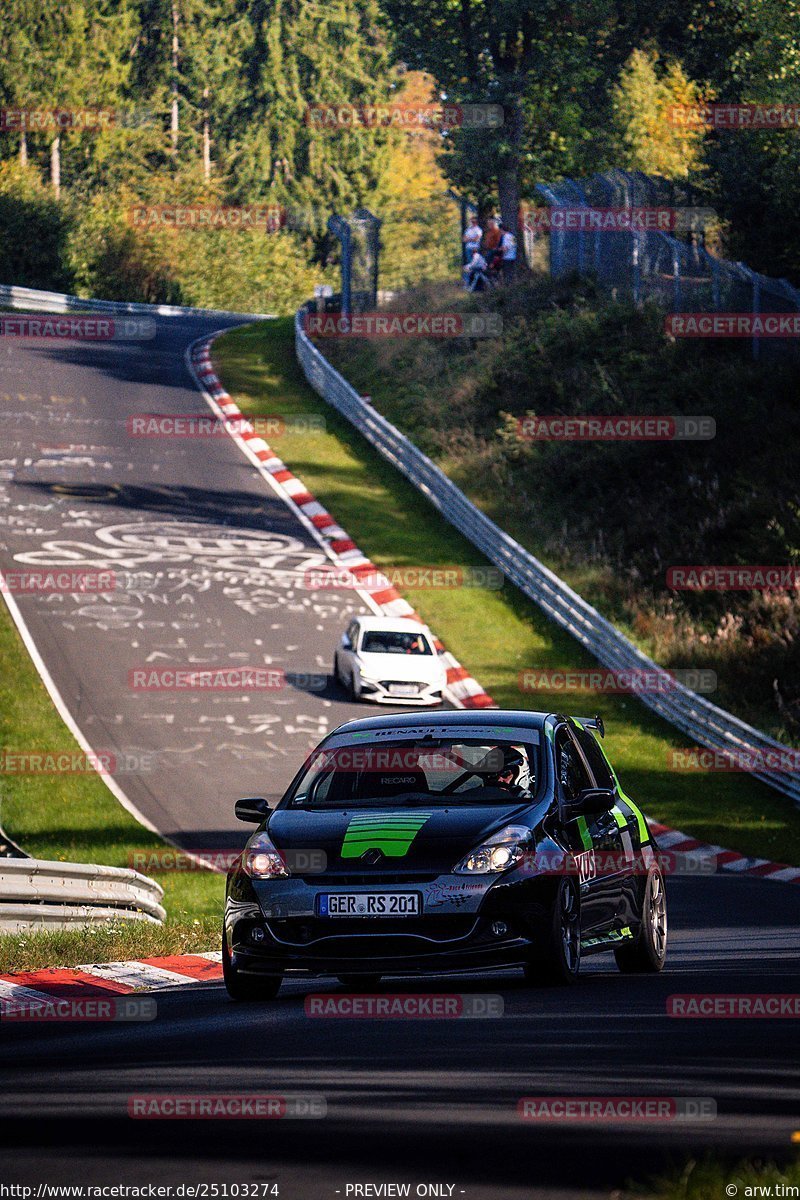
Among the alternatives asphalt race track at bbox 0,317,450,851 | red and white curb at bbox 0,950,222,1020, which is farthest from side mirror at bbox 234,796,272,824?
asphalt race track at bbox 0,317,450,851

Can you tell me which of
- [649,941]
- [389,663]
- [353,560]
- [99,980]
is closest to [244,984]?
[99,980]

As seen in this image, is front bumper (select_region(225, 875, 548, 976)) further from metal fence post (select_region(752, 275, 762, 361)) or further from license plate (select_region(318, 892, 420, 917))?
metal fence post (select_region(752, 275, 762, 361))

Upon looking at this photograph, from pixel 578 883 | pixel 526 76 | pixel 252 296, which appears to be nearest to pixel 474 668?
pixel 578 883

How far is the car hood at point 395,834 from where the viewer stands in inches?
361

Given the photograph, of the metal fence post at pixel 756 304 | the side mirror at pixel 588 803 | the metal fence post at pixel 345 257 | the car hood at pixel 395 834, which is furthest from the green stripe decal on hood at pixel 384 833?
the metal fence post at pixel 345 257

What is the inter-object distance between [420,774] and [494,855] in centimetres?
111

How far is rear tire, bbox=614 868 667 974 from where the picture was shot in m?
10.6

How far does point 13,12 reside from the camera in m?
95.3

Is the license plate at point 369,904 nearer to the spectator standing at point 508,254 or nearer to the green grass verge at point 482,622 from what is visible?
the green grass verge at point 482,622

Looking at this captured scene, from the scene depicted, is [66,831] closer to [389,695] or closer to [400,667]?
[389,695]

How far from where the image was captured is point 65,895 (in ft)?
41.7

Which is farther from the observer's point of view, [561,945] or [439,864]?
[561,945]

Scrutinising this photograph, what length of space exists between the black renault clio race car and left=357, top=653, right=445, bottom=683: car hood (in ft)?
49.4

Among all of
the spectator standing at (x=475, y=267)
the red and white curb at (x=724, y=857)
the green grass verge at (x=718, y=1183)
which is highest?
the spectator standing at (x=475, y=267)
